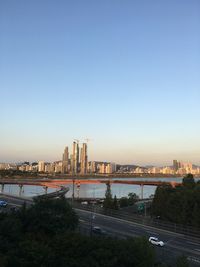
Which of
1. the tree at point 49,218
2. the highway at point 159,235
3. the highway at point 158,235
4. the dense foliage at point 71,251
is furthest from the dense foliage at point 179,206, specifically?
the dense foliage at point 71,251

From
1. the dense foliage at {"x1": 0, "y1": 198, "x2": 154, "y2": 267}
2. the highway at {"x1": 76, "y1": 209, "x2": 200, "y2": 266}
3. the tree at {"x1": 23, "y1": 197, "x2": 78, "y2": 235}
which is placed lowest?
the highway at {"x1": 76, "y1": 209, "x2": 200, "y2": 266}

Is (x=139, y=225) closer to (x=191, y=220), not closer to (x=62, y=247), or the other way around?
(x=191, y=220)

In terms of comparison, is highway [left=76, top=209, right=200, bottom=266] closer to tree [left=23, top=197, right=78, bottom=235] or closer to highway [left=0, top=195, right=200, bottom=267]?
highway [left=0, top=195, right=200, bottom=267]

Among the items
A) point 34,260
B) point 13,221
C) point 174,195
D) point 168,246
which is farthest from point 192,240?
point 34,260

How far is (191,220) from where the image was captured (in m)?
35.3

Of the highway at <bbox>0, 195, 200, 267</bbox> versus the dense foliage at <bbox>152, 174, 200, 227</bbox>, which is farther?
the dense foliage at <bbox>152, 174, 200, 227</bbox>

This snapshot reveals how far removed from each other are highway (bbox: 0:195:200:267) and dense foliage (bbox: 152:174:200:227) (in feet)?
11.8

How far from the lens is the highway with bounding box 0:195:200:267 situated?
2306cm

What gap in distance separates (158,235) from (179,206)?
807 cm

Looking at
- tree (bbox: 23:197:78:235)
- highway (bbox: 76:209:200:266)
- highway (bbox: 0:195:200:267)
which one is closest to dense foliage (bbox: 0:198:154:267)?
tree (bbox: 23:197:78:235)

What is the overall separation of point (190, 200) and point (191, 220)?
199 centimetres

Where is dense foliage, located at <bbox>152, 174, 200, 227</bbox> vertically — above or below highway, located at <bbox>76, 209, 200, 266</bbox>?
above

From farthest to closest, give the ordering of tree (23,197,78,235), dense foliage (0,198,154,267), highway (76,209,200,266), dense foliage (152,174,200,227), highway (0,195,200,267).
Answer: dense foliage (152,174,200,227), tree (23,197,78,235), highway (76,209,200,266), highway (0,195,200,267), dense foliage (0,198,154,267)

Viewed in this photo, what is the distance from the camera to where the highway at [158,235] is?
23062mm
